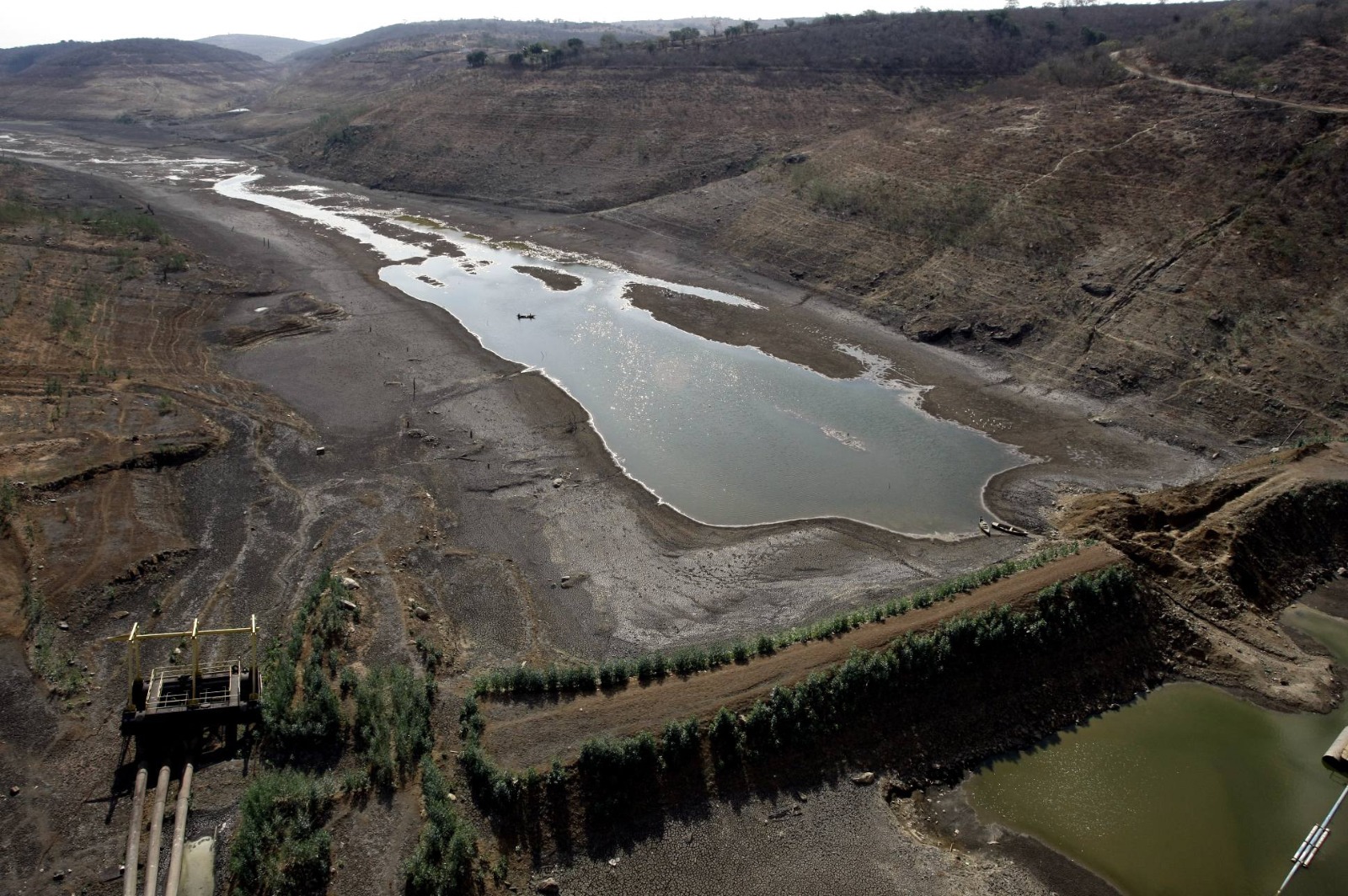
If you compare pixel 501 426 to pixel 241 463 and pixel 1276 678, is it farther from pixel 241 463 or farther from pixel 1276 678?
pixel 1276 678

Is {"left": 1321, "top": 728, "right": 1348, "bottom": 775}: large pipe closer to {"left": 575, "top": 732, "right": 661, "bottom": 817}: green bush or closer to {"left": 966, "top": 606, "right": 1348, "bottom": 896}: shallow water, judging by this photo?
{"left": 966, "top": 606, "right": 1348, "bottom": 896}: shallow water

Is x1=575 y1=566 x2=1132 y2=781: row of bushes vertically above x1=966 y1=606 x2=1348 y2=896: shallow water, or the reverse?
x1=575 y1=566 x2=1132 y2=781: row of bushes

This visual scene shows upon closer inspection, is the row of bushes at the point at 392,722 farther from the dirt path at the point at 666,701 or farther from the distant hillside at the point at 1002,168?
the distant hillside at the point at 1002,168

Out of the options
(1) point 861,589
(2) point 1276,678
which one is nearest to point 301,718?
(1) point 861,589

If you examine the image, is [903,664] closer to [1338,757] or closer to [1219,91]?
[1338,757]

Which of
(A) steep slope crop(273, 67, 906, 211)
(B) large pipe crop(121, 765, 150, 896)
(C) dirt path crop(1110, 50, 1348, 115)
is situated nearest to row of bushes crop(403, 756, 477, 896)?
(B) large pipe crop(121, 765, 150, 896)

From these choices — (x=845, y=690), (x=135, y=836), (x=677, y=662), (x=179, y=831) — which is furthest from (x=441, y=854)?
(x=845, y=690)

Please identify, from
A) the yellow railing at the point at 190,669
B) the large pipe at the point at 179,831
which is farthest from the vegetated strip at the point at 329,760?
the large pipe at the point at 179,831
